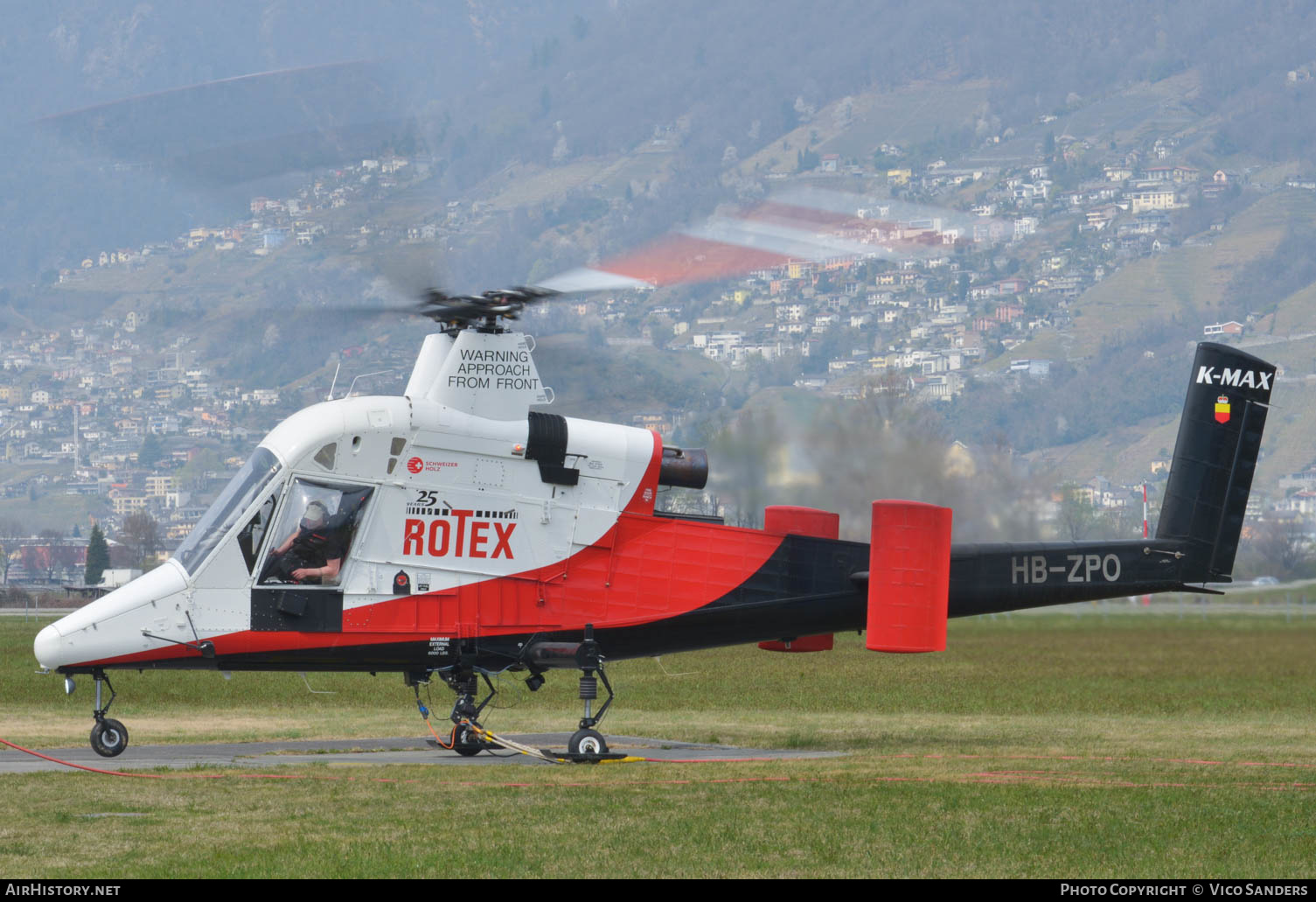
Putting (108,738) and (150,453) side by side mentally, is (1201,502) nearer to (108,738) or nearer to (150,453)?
(108,738)

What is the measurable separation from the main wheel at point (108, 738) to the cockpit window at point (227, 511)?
1.93 meters

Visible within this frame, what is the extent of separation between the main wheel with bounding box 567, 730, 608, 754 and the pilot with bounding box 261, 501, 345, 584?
3155mm

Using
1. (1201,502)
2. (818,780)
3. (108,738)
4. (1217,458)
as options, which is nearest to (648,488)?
(818,780)

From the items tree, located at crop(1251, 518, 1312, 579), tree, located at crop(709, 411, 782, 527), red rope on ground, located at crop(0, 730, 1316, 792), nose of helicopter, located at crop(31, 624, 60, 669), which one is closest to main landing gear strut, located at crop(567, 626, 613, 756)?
red rope on ground, located at crop(0, 730, 1316, 792)

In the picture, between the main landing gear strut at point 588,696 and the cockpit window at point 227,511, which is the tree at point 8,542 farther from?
the main landing gear strut at point 588,696

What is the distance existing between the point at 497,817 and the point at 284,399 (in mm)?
137866

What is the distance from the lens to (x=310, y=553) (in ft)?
57.5

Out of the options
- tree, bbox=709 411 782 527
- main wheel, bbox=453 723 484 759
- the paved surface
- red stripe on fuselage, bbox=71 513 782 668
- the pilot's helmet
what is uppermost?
tree, bbox=709 411 782 527

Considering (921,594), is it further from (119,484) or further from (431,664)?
(119,484)

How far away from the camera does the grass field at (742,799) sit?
11500 millimetres

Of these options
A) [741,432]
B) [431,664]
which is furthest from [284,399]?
[431,664]

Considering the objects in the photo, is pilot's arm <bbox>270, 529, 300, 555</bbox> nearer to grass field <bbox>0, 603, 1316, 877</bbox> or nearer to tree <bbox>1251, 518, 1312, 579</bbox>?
grass field <bbox>0, 603, 1316, 877</bbox>

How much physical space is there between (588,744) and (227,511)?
4.64 m

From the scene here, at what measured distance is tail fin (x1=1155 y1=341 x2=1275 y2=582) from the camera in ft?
68.0
